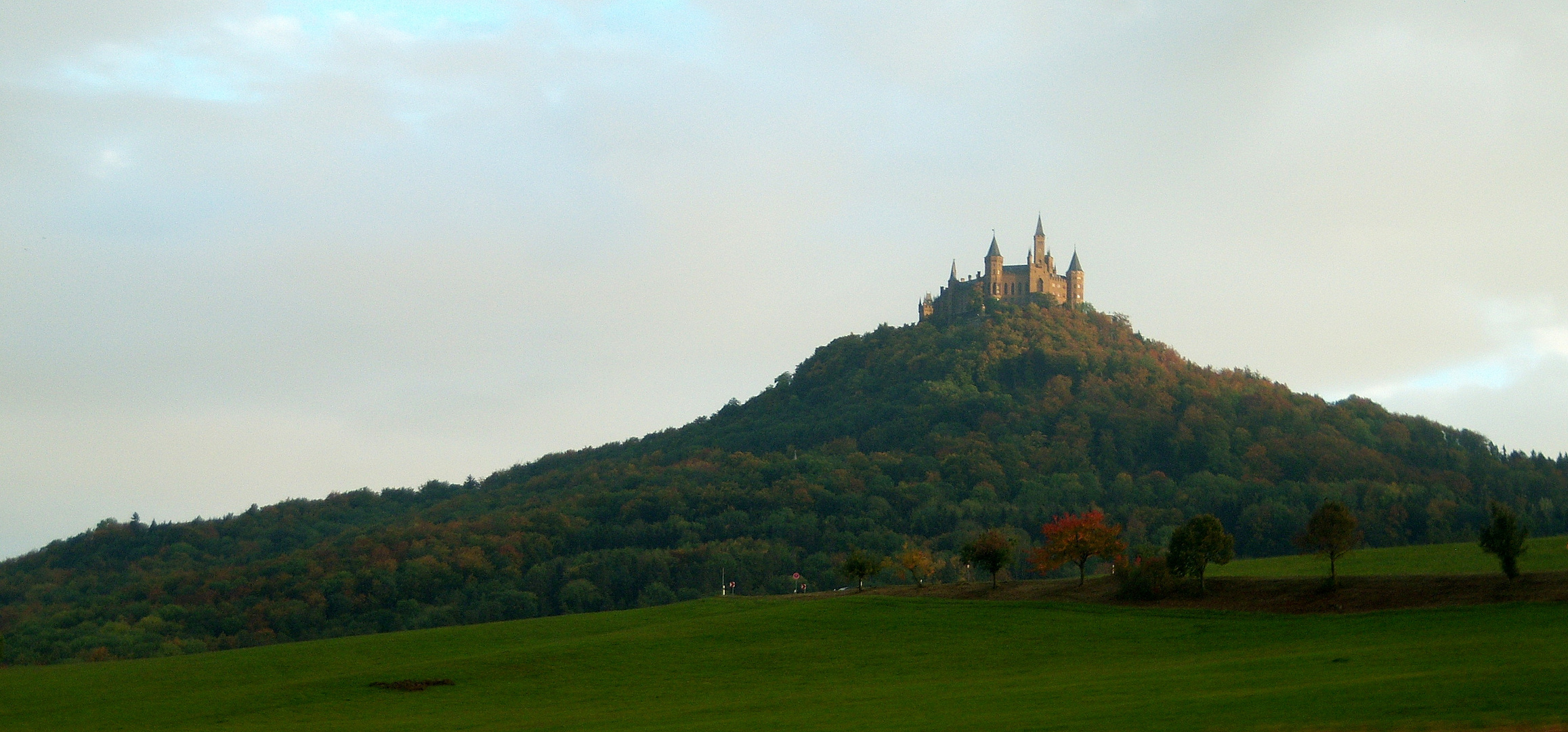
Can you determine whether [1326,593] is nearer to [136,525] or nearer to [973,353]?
[973,353]

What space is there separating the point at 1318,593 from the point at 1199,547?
6.18 meters

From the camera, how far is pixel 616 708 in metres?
44.0

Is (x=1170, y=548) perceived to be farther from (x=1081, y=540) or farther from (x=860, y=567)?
(x=860, y=567)

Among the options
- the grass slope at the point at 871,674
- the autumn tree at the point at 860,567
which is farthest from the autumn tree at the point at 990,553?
the autumn tree at the point at 860,567

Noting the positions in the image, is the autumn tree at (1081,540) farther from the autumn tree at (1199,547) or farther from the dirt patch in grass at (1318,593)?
the autumn tree at (1199,547)

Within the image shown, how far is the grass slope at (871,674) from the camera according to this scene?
33.2m

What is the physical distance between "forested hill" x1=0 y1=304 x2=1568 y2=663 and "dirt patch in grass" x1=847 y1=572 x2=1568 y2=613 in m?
51.8

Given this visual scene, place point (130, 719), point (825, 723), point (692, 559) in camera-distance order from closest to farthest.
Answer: point (825, 723), point (130, 719), point (692, 559)

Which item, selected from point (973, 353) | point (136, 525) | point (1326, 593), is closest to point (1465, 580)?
point (1326, 593)

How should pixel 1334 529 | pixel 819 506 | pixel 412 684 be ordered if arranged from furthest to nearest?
pixel 819 506
pixel 1334 529
pixel 412 684

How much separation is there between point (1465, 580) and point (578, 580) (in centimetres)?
8123

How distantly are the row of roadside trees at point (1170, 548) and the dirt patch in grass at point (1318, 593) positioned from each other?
79 centimetres

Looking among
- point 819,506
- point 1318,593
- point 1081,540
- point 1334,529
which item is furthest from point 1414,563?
point 819,506

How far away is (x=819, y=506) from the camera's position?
14725 cm
